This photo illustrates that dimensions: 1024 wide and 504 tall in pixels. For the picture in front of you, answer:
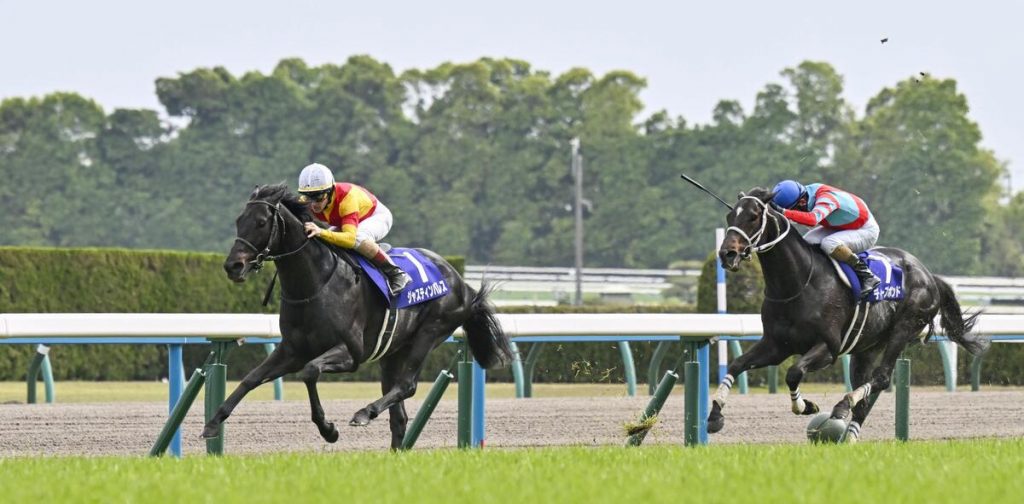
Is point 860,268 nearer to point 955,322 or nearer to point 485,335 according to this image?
point 955,322

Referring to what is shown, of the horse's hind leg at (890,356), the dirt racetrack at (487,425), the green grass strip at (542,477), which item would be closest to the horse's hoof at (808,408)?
the horse's hind leg at (890,356)

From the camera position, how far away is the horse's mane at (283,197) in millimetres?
7211

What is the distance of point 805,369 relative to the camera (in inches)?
316

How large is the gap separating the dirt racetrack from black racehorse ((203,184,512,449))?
0.58m

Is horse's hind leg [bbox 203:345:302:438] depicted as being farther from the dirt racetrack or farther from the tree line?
the tree line

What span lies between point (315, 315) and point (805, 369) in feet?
7.77

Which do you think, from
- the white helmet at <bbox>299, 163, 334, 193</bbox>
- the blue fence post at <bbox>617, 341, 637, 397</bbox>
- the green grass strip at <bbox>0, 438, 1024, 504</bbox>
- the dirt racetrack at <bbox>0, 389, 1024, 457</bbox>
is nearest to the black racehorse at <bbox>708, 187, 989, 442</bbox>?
the dirt racetrack at <bbox>0, 389, 1024, 457</bbox>

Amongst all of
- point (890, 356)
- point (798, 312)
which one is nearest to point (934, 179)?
point (890, 356)

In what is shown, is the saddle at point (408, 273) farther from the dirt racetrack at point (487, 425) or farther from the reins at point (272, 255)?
the dirt racetrack at point (487, 425)

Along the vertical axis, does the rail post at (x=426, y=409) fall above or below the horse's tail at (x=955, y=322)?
below

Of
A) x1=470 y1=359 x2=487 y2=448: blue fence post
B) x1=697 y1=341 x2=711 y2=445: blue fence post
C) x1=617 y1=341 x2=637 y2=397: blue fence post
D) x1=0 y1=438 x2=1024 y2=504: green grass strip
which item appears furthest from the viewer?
x1=617 y1=341 x2=637 y2=397: blue fence post

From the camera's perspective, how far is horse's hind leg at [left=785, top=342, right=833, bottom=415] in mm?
8008

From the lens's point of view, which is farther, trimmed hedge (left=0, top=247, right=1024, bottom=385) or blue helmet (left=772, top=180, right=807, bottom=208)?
trimmed hedge (left=0, top=247, right=1024, bottom=385)

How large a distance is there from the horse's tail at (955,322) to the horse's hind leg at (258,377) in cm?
398
